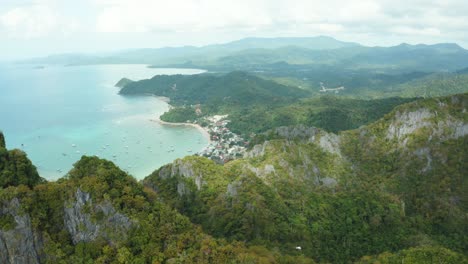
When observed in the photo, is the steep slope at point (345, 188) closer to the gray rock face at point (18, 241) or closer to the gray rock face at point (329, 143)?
the gray rock face at point (329, 143)

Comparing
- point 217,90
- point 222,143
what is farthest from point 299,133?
point 217,90

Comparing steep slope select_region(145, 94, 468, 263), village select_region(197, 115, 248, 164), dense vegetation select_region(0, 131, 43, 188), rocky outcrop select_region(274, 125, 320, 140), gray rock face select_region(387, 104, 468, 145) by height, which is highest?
dense vegetation select_region(0, 131, 43, 188)

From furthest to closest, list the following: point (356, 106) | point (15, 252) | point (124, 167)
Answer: point (356, 106)
point (124, 167)
point (15, 252)

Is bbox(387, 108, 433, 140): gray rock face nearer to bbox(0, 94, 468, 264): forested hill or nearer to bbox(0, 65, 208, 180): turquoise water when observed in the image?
bbox(0, 94, 468, 264): forested hill

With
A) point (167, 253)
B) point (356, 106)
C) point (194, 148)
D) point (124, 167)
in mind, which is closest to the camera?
point (167, 253)

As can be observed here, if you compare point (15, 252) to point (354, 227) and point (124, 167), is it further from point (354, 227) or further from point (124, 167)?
point (124, 167)

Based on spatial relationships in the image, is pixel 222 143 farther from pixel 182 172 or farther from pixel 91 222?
pixel 91 222

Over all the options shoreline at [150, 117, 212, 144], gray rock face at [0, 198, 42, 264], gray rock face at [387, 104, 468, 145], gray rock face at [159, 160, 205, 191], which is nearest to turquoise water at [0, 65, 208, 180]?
shoreline at [150, 117, 212, 144]

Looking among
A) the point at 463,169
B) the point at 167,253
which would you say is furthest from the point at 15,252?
the point at 463,169
